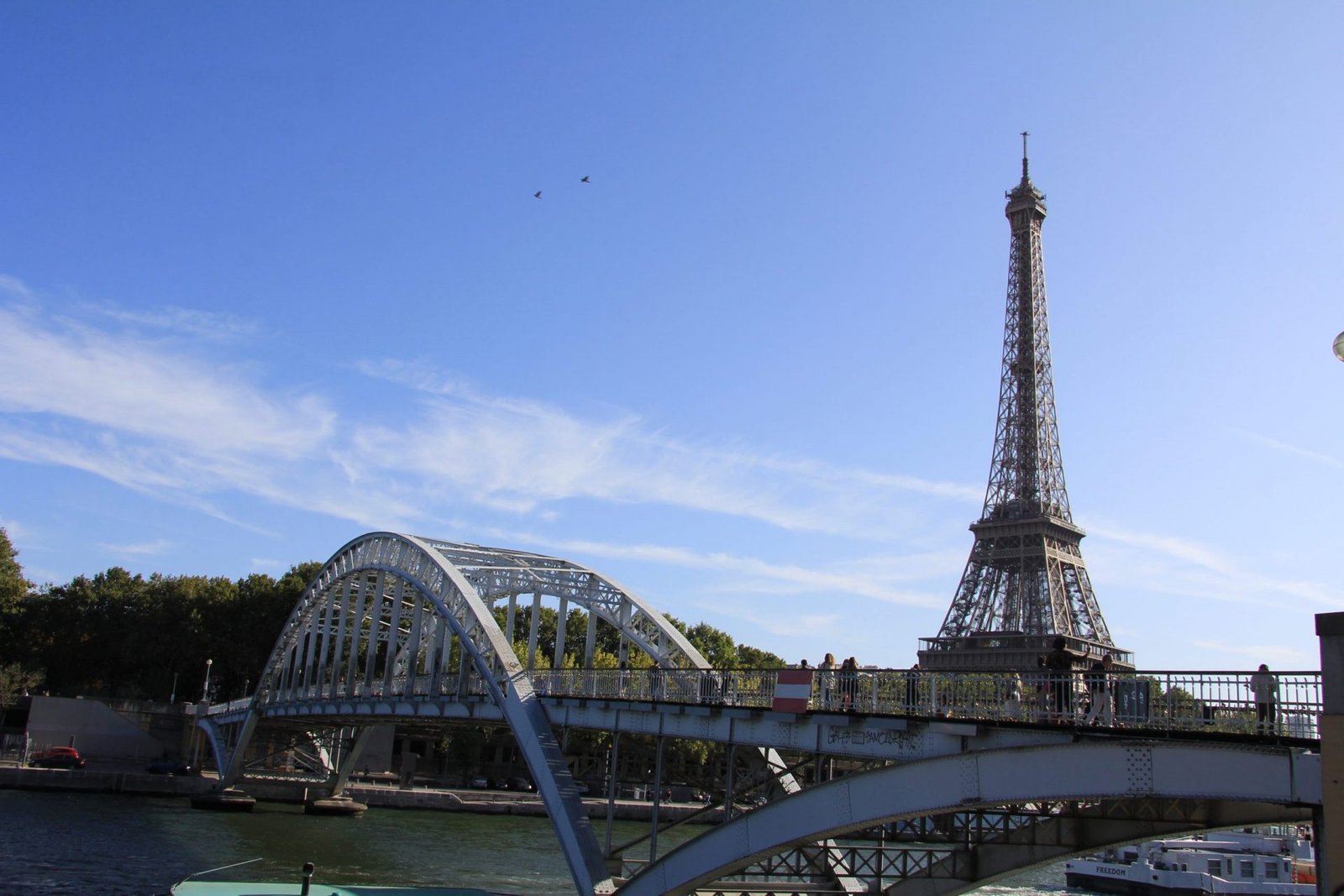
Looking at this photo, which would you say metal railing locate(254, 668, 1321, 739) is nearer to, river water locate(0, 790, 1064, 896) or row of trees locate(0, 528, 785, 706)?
river water locate(0, 790, 1064, 896)

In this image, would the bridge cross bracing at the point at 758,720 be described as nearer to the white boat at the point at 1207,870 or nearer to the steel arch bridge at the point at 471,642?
the steel arch bridge at the point at 471,642

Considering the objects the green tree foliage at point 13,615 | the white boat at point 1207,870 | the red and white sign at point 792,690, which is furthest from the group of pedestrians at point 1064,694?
the green tree foliage at point 13,615

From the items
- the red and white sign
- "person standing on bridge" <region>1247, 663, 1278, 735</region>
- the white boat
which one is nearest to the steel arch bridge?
the red and white sign

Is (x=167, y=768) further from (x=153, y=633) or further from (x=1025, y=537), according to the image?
(x=1025, y=537)

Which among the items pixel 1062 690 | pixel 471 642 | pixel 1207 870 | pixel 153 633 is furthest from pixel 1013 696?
A: pixel 153 633

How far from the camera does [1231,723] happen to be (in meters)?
13.7

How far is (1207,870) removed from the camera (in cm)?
4184

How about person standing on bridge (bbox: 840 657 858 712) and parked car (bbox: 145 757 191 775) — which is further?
parked car (bbox: 145 757 191 775)

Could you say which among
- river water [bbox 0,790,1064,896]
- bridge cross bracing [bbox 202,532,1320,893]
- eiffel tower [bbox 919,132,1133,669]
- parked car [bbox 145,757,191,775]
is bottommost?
river water [bbox 0,790,1064,896]

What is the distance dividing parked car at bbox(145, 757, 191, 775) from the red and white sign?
55.3 meters

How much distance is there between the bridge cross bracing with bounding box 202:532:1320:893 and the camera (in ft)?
46.4

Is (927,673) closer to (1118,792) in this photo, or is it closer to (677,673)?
(1118,792)

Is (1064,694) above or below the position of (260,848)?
above

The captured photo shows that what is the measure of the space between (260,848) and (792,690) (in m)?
27.4
